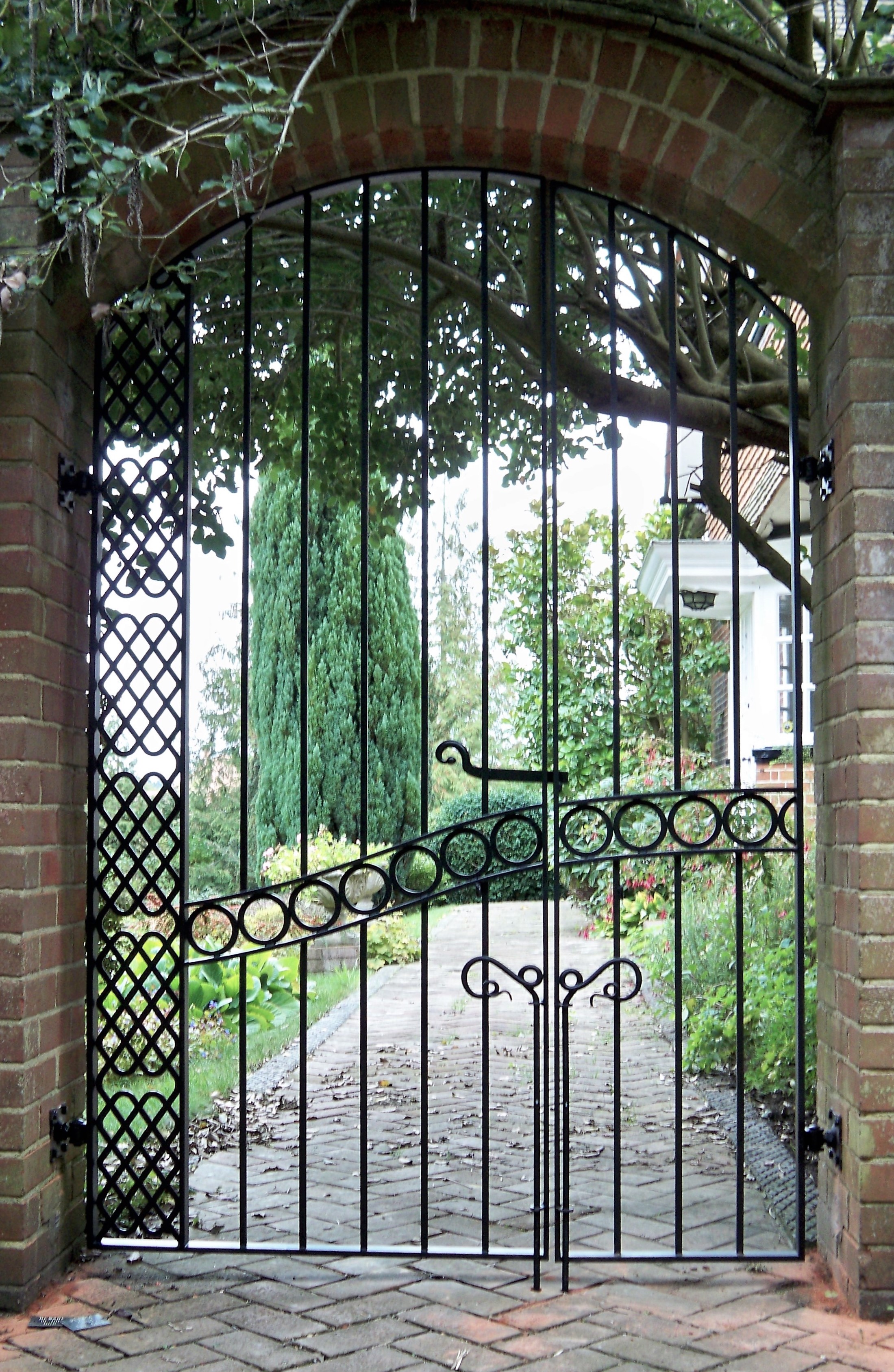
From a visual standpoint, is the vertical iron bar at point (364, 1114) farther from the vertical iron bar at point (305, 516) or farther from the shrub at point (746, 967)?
the shrub at point (746, 967)

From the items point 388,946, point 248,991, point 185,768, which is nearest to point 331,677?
point 388,946

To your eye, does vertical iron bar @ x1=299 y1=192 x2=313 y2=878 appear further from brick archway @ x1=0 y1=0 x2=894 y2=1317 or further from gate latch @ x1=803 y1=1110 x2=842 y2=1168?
gate latch @ x1=803 y1=1110 x2=842 y2=1168

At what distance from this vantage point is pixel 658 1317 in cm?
295

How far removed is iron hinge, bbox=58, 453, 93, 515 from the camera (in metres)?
3.33

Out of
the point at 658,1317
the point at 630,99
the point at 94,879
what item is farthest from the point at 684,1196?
the point at 630,99

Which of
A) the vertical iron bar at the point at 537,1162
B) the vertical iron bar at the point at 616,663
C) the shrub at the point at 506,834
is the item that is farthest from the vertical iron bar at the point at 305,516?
the shrub at the point at 506,834

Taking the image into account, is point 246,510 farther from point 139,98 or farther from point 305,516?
point 139,98

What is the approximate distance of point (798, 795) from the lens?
3223mm

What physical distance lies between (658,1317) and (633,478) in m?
19.5

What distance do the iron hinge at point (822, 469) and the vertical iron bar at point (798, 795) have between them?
1.2 inches

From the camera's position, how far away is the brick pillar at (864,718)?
291 centimetres

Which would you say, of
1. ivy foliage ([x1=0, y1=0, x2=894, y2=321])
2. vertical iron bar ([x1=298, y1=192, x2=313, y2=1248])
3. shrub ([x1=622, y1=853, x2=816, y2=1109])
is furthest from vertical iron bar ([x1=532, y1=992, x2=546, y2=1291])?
ivy foliage ([x1=0, y1=0, x2=894, y2=321])

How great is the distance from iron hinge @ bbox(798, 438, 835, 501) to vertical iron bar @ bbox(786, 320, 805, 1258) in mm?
30

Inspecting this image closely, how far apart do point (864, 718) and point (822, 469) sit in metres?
0.74
